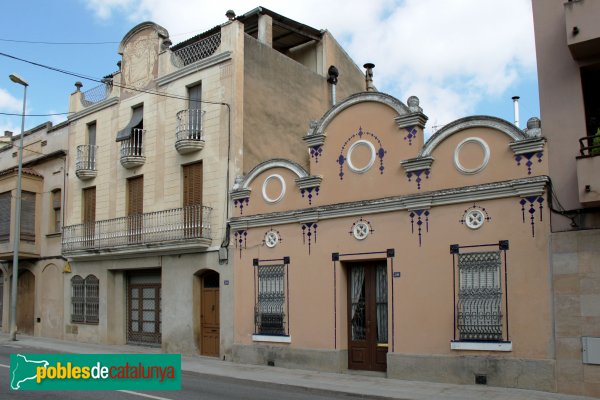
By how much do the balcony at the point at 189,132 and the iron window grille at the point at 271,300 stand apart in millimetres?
4347

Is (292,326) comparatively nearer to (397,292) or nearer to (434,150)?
(397,292)

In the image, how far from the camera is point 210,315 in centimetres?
1827

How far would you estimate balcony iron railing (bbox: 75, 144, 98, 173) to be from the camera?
22.6 m

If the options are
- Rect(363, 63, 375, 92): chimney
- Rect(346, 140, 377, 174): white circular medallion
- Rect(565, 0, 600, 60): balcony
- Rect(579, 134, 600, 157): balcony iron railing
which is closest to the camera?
Rect(579, 134, 600, 157): balcony iron railing

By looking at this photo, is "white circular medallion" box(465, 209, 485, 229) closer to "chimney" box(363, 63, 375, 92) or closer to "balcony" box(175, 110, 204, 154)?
"balcony" box(175, 110, 204, 154)

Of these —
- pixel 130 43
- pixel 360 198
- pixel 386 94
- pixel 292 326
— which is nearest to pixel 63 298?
pixel 130 43

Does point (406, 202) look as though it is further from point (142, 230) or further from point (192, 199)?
point (142, 230)

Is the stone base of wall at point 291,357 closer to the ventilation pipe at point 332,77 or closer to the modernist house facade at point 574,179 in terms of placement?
the modernist house facade at point 574,179

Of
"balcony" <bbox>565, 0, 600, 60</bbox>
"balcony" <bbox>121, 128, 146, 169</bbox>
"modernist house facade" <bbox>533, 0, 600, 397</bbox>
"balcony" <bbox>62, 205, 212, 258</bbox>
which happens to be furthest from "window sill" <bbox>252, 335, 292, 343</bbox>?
"balcony" <bbox>565, 0, 600, 60</bbox>

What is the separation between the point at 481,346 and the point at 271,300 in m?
5.94

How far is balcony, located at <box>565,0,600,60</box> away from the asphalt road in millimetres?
7870

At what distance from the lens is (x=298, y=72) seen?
20.9 m

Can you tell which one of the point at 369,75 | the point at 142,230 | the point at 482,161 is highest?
the point at 369,75

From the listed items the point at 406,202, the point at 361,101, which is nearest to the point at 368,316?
the point at 406,202
